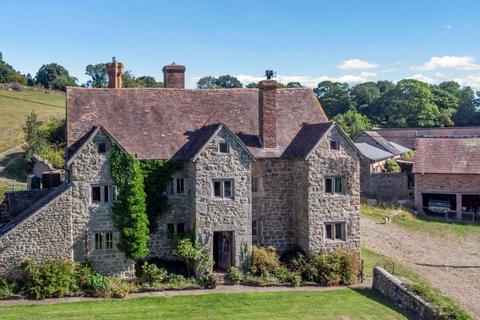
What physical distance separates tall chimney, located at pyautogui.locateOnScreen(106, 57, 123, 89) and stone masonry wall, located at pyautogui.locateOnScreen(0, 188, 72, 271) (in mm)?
9152

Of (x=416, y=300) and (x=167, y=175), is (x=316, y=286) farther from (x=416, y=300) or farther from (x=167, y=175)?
(x=167, y=175)

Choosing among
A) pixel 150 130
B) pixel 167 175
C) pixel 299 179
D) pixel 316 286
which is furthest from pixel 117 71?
pixel 316 286

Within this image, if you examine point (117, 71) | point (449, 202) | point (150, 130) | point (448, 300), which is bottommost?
point (448, 300)

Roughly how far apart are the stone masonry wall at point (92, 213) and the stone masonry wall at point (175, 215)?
6.74 feet

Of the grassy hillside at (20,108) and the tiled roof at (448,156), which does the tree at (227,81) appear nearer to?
the grassy hillside at (20,108)

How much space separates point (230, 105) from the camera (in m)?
32.1

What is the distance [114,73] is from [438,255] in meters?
24.6

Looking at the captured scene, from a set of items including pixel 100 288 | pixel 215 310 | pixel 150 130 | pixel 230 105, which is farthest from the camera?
pixel 230 105

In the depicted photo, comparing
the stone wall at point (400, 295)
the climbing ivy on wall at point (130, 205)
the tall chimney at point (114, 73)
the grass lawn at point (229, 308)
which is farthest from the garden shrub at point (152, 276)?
the tall chimney at point (114, 73)

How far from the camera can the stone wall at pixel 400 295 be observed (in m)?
23.1

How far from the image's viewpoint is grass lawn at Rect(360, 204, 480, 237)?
137 ft

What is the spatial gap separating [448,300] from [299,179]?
9.98m

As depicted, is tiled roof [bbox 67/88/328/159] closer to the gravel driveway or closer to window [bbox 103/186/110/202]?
window [bbox 103/186/110/202]

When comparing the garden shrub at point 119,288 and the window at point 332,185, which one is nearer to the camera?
the garden shrub at point 119,288
